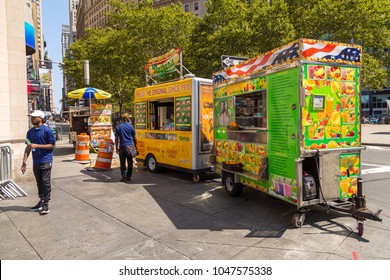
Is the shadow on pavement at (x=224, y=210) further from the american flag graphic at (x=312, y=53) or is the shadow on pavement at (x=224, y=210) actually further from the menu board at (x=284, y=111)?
the american flag graphic at (x=312, y=53)

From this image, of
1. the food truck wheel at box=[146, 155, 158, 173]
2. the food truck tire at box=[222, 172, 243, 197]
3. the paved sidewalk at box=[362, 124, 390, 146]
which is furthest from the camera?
the paved sidewalk at box=[362, 124, 390, 146]

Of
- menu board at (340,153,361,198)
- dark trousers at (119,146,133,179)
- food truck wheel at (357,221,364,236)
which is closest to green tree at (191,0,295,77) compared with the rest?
dark trousers at (119,146,133,179)

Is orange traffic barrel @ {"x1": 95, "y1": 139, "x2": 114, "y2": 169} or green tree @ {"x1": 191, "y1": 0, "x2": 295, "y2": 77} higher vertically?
green tree @ {"x1": 191, "y1": 0, "x2": 295, "y2": 77}

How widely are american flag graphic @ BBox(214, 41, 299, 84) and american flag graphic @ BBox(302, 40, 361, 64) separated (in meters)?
0.18

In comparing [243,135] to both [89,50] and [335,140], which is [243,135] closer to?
[335,140]

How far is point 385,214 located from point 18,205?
739 cm

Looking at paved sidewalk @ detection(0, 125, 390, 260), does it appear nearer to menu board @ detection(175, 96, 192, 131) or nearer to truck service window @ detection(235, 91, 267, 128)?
truck service window @ detection(235, 91, 267, 128)

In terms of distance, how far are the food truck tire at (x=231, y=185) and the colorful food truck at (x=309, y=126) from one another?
889mm

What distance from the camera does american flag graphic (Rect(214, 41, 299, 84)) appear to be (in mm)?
4832

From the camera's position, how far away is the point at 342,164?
203 inches

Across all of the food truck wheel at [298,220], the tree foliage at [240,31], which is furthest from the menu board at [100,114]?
the food truck wheel at [298,220]

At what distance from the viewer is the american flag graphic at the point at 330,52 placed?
185 inches

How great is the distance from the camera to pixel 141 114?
10.5 m

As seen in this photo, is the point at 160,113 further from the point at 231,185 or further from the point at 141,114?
the point at 231,185
